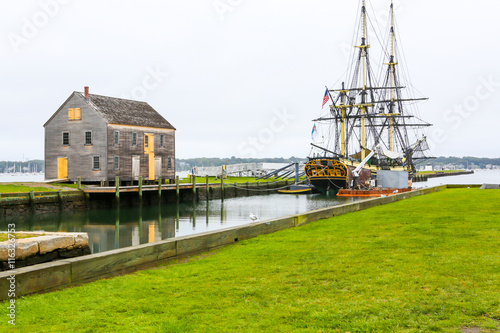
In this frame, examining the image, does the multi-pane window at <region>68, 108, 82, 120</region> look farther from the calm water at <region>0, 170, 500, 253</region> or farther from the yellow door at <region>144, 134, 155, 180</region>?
the calm water at <region>0, 170, 500, 253</region>

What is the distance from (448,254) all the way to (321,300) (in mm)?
3983

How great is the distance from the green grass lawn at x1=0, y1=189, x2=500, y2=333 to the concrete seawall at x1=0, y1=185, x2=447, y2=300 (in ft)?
1.24

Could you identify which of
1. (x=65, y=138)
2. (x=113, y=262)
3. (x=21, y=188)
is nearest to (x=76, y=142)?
(x=65, y=138)

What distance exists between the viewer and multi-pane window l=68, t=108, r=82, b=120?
46406mm

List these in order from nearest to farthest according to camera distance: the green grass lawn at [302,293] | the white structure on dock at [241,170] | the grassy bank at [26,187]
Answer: the green grass lawn at [302,293]
the grassy bank at [26,187]
the white structure on dock at [241,170]

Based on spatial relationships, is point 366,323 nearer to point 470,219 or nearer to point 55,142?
point 470,219

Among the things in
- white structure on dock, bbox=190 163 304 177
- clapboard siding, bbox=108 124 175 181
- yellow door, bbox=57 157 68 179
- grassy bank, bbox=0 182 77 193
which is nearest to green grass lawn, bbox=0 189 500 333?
grassy bank, bbox=0 182 77 193

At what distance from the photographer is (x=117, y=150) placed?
4575 cm

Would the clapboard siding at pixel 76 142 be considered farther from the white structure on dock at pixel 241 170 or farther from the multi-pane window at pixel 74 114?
the white structure on dock at pixel 241 170

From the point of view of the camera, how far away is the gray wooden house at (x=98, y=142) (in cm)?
4509

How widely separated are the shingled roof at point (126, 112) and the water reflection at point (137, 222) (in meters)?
11.0

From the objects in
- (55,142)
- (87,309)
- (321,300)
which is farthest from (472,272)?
(55,142)

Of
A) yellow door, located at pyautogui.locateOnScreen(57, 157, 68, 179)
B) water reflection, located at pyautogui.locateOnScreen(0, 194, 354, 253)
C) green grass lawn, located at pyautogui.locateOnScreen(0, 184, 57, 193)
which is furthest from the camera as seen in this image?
yellow door, located at pyautogui.locateOnScreen(57, 157, 68, 179)

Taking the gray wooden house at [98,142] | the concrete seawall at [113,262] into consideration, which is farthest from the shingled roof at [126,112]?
the concrete seawall at [113,262]
